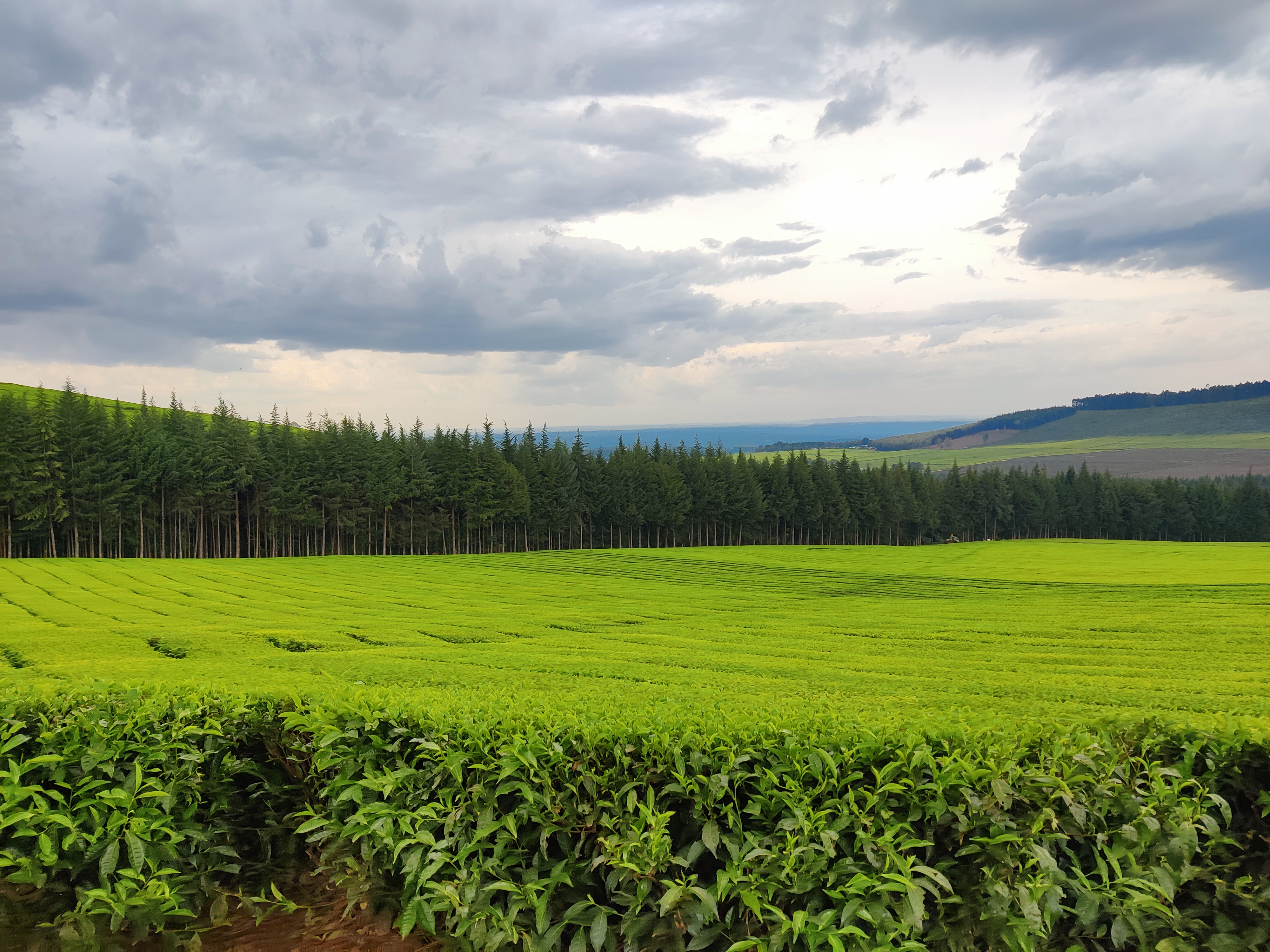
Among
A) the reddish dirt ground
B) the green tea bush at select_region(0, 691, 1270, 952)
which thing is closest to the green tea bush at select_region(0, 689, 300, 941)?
the green tea bush at select_region(0, 691, 1270, 952)

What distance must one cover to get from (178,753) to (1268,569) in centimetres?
5200

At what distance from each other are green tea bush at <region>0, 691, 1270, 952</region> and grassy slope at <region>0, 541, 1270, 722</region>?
0.83 metres

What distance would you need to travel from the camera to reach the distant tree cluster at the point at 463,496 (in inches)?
2559

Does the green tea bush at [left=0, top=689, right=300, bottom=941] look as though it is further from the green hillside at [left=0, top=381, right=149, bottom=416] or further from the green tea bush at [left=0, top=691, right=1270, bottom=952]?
the green hillside at [left=0, top=381, right=149, bottom=416]

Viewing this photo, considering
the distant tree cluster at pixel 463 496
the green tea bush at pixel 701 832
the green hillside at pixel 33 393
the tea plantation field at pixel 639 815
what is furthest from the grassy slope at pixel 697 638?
the green hillside at pixel 33 393

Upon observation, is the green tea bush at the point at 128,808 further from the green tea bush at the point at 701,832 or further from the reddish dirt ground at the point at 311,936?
the reddish dirt ground at the point at 311,936

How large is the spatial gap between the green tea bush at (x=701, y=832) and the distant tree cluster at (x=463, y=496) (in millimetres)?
72428

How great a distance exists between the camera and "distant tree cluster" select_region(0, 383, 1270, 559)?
65.0 m

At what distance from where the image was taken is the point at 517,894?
463cm

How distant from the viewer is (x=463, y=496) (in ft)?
261

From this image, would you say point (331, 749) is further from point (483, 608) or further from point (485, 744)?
point (483, 608)

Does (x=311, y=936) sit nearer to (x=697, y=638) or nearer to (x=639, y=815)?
(x=639, y=815)

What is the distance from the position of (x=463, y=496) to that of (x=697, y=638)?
214 feet

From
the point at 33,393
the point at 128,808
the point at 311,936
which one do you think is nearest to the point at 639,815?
the point at 311,936
